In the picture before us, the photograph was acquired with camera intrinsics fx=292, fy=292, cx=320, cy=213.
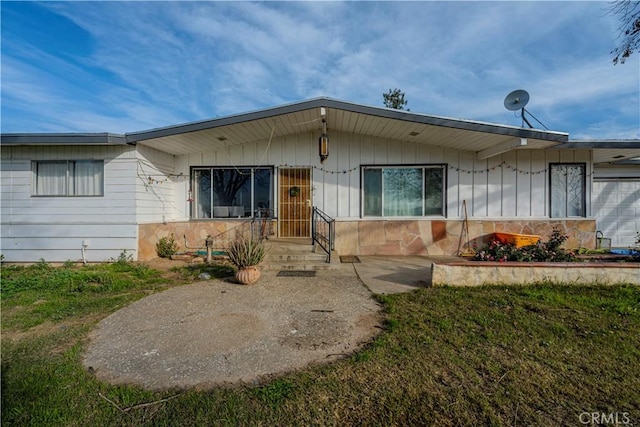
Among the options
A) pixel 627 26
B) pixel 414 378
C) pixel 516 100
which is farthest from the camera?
pixel 516 100

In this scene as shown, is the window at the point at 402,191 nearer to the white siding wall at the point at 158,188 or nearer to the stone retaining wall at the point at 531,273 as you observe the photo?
the stone retaining wall at the point at 531,273

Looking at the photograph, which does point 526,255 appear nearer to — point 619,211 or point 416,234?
point 416,234

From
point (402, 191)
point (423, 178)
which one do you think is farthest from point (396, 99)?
point (402, 191)

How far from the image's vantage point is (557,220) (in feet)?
27.9

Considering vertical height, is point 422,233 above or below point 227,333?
above

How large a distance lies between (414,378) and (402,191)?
7082 millimetres

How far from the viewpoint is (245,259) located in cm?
569

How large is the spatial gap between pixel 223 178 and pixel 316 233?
3.59 m

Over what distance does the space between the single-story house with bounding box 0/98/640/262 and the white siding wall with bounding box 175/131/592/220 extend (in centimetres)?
3

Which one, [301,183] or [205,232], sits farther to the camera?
[301,183]

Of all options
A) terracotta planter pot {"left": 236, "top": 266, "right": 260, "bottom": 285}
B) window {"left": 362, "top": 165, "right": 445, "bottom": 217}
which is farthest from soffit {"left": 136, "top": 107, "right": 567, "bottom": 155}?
terracotta planter pot {"left": 236, "top": 266, "right": 260, "bottom": 285}

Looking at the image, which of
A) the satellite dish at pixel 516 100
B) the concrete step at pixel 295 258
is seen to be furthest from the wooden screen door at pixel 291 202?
the satellite dish at pixel 516 100

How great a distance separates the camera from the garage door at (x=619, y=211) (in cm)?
1045

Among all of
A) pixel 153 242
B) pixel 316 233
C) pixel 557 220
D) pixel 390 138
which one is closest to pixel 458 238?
pixel 557 220
